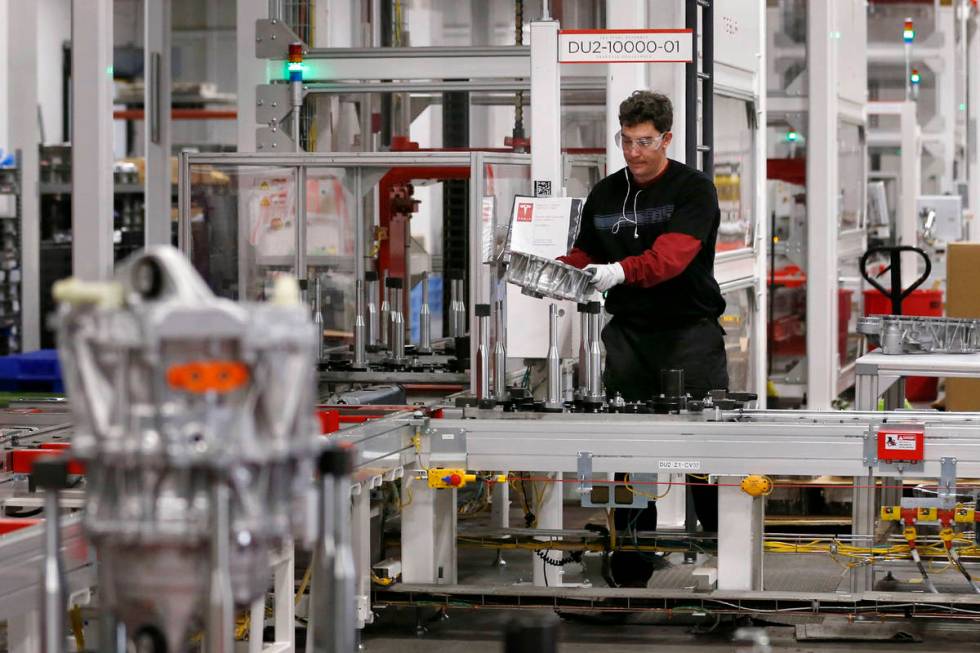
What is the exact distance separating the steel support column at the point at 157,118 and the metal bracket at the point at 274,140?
888mm

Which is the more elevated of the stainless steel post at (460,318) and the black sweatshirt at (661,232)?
the black sweatshirt at (661,232)

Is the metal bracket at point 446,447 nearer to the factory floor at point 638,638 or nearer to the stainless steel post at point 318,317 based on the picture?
the factory floor at point 638,638

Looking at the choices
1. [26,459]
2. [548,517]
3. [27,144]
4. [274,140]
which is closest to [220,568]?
[26,459]

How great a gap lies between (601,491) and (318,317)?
1950 millimetres

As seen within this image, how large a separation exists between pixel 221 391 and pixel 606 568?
3.00 m

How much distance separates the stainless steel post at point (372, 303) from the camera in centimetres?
642

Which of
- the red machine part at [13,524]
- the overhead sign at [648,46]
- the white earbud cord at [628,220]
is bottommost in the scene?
the red machine part at [13,524]

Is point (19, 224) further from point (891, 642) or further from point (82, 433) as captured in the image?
point (82, 433)

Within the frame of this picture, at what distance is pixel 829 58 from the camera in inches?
326

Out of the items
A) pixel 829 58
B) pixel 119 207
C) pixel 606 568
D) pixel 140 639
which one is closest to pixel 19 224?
pixel 119 207

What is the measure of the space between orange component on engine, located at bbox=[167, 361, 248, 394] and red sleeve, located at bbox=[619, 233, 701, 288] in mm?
2602

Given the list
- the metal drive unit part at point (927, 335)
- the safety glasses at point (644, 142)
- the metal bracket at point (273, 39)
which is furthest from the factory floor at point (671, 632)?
the metal bracket at point (273, 39)

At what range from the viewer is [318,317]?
626cm

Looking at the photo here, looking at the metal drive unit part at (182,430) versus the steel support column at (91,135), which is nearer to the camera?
the metal drive unit part at (182,430)
